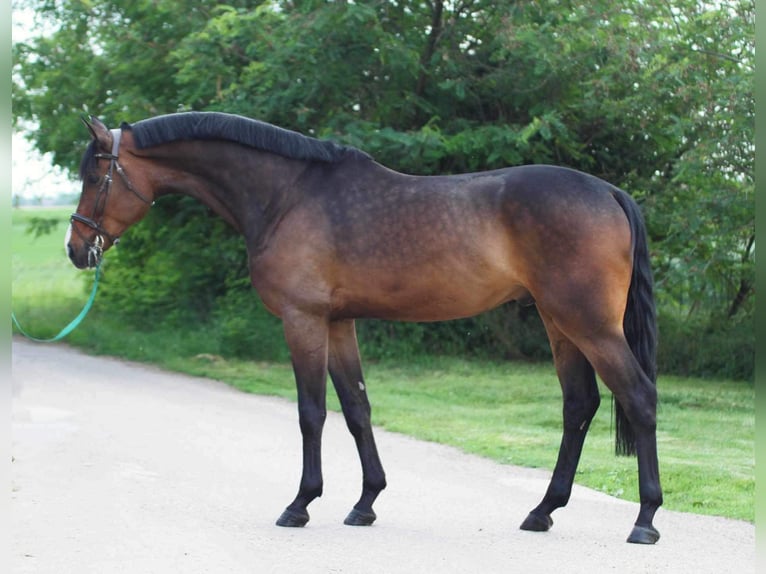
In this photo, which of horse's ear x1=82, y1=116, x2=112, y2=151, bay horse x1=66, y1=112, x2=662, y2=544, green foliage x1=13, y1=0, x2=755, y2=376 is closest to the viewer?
bay horse x1=66, y1=112, x2=662, y2=544

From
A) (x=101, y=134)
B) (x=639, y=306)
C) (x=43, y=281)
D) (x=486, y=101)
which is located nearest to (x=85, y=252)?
(x=101, y=134)

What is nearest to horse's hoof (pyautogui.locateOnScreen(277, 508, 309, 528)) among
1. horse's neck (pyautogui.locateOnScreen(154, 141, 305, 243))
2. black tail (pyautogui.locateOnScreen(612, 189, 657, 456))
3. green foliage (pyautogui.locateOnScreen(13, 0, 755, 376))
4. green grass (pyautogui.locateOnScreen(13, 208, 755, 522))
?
horse's neck (pyautogui.locateOnScreen(154, 141, 305, 243))

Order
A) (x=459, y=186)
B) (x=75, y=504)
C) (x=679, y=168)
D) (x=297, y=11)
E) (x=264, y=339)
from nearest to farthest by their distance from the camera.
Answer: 1. (x=459, y=186)
2. (x=75, y=504)
3. (x=679, y=168)
4. (x=297, y=11)
5. (x=264, y=339)

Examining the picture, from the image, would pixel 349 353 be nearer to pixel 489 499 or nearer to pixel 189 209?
pixel 489 499

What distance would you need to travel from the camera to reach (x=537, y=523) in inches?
250

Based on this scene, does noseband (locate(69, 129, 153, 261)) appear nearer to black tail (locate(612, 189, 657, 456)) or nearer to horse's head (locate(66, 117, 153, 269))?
horse's head (locate(66, 117, 153, 269))

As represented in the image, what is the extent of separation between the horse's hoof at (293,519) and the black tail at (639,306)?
1753 mm

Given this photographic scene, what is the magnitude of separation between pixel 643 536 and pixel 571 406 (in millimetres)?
849

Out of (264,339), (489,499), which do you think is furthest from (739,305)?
(489,499)

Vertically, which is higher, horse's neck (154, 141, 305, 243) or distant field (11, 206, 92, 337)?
horse's neck (154, 141, 305, 243)

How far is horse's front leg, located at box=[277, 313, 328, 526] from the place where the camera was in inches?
253

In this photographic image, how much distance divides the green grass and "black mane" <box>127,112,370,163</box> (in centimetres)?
297

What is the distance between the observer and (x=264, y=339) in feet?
50.7

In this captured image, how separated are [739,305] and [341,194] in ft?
30.8
